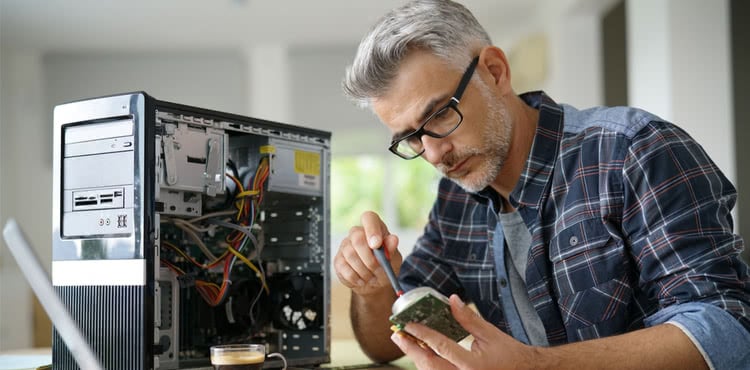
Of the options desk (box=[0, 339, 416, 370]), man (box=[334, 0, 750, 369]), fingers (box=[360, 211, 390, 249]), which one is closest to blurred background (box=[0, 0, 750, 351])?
man (box=[334, 0, 750, 369])

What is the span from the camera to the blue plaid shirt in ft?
3.69

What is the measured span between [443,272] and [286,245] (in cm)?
38

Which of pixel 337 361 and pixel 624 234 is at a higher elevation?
pixel 624 234

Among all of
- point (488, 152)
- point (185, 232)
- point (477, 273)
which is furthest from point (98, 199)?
point (477, 273)

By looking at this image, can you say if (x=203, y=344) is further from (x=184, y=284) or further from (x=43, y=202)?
(x=43, y=202)

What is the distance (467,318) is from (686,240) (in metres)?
0.42

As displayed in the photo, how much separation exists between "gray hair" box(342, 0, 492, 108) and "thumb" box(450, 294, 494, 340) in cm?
57

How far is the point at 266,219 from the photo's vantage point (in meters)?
1.53

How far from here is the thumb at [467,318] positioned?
37.3 inches

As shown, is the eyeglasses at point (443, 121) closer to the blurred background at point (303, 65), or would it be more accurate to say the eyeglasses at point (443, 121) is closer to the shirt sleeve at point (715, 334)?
the shirt sleeve at point (715, 334)

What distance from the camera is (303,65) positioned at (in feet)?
23.9

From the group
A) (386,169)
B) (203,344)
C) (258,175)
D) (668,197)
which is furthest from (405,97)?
(386,169)

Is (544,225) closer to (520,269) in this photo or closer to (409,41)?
(520,269)

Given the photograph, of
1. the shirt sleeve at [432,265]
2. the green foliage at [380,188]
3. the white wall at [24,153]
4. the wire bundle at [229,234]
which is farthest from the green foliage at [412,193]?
the wire bundle at [229,234]
